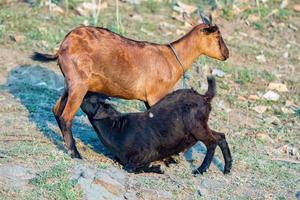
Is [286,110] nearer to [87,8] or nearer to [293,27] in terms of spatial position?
[293,27]

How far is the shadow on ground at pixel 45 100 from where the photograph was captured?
838 centimetres

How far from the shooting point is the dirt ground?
7047mm

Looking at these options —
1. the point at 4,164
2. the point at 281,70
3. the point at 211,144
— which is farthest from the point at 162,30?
the point at 4,164

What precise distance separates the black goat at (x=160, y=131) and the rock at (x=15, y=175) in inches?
42.1

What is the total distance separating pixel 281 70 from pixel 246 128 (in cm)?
277

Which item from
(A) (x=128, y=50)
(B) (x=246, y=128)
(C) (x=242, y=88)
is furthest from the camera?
(C) (x=242, y=88)

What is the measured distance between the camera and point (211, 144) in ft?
25.7

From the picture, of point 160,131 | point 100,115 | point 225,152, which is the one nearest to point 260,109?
point 225,152

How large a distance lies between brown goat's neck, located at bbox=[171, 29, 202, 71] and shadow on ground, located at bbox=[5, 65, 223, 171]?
0.96m

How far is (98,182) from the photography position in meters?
6.90

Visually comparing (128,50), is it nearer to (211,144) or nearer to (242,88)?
(211,144)

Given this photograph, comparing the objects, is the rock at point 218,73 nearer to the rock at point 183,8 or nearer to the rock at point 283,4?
the rock at point 183,8

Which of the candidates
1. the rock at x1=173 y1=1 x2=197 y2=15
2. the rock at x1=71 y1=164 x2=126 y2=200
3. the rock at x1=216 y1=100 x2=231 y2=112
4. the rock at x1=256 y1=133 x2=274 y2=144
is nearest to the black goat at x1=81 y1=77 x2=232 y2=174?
the rock at x1=71 y1=164 x2=126 y2=200

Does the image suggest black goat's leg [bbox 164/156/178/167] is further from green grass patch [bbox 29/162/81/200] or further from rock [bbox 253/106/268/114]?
rock [bbox 253/106/268/114]
